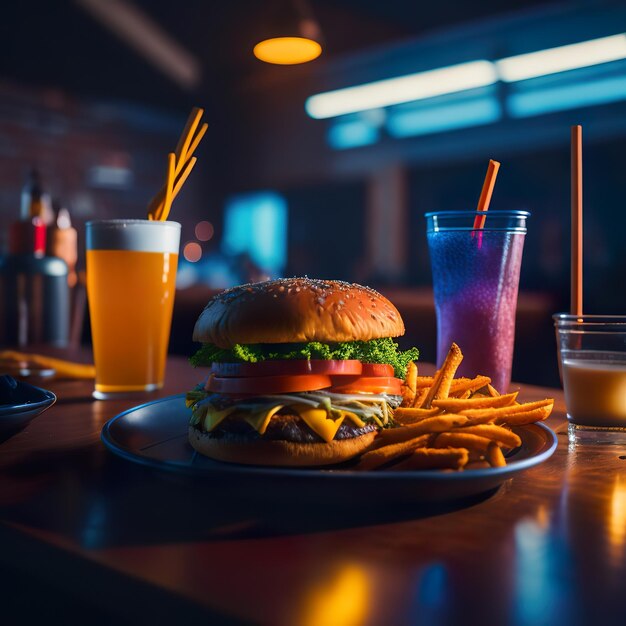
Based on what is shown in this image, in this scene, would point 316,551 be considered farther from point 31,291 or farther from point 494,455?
point 31,291

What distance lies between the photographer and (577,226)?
47.9 inches

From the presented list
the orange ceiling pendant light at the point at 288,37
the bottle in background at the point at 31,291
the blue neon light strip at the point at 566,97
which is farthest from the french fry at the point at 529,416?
the blue neon light strip at the point at 566,97

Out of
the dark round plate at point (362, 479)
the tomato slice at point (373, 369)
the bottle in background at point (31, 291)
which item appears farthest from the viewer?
the bottle in background at point (31, 291)

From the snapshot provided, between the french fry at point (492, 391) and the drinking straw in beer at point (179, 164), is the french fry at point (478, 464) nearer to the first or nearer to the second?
the french fry at point (492, 391)

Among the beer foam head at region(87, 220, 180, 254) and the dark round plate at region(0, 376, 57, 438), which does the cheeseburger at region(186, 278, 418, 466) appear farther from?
the beer foam head at region(87, 220, 180, 254)

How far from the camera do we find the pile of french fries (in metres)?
0.80

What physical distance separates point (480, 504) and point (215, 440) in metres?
0.38

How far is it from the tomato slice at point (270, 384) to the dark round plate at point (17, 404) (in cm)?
26

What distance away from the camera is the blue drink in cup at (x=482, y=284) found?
1.41 m

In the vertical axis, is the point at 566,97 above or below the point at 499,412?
above

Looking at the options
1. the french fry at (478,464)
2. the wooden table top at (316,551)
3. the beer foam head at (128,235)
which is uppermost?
the beer foam head at (128,235)

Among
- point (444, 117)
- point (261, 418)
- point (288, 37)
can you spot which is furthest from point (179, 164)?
point (444, 117)

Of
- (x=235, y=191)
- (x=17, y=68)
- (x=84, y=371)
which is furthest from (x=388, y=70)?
(x=84, y=371)

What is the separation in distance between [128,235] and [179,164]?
0.21m
